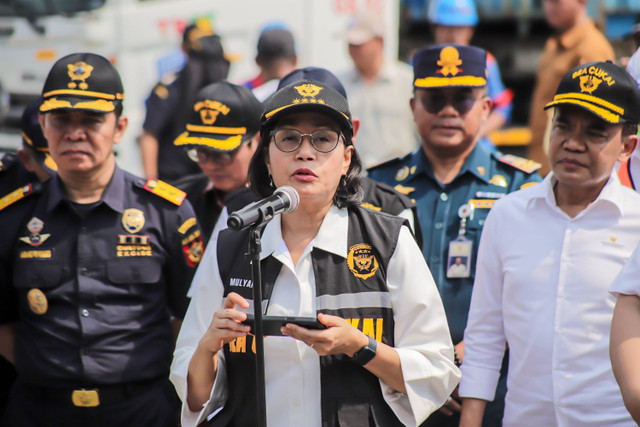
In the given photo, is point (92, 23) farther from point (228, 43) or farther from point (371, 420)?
point (371, 420)

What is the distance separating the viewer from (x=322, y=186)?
10.1 feet

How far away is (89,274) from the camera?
402cm

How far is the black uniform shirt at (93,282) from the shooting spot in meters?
3.98

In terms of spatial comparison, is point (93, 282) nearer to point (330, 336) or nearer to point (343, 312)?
point (343, 312)

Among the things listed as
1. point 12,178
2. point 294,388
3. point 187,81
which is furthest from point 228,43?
point 294,388

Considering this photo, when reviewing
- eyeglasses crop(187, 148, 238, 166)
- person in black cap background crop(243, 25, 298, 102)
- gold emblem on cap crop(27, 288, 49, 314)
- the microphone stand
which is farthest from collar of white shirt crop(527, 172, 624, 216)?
person in black cap background crop(243, 25, 298, 102)

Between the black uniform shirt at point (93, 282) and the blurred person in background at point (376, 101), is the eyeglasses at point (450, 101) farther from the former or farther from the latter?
the blurred person in background at point (376, 101)

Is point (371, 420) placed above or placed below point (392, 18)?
below

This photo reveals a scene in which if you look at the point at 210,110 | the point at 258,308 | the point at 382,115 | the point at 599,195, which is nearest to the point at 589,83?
the point at 599,195

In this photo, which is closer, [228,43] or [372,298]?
[372,298]

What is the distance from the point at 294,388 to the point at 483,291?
108 cm

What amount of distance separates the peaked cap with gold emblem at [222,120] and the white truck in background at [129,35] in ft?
9.93

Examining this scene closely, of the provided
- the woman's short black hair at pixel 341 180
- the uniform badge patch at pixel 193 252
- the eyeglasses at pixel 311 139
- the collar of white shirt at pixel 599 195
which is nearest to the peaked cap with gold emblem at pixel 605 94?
the collar of white shirt at pixel 599 195

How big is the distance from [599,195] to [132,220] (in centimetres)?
211
